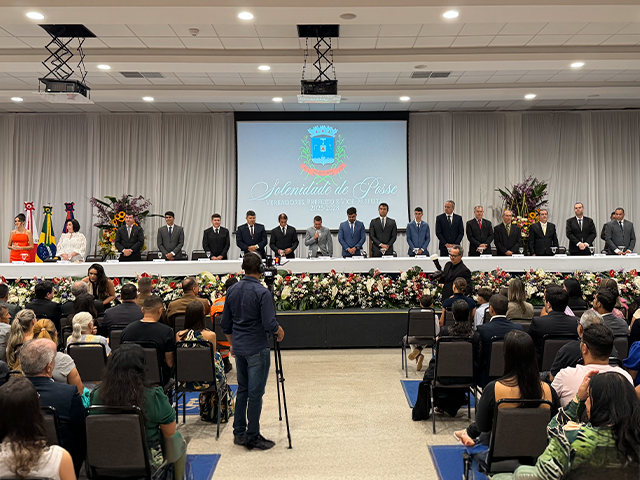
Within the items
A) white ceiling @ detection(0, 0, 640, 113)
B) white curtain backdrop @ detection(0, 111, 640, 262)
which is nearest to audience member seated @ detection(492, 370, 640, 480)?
white ceiling @ detection(0, 0, 640, 113)

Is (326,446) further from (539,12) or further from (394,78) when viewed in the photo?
(394,78)

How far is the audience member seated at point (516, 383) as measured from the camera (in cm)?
304

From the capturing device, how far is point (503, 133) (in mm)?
12758

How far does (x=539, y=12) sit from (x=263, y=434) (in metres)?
5.21

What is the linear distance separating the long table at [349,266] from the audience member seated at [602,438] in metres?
6.09

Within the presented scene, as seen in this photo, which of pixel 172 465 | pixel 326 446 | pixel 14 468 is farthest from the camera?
pixel 326 446

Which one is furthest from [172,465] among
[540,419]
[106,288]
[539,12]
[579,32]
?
[579,32]

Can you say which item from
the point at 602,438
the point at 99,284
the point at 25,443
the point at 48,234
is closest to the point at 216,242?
the point at 99,284

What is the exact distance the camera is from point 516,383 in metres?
3.07

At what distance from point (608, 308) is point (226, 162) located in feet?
31.1

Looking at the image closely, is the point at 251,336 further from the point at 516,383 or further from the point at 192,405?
the point at 516,383

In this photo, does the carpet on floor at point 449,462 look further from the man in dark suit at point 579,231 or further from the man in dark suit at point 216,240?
the man in dark suit at point 579,231

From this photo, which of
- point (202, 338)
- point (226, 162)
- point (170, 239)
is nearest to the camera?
point (202, 338)

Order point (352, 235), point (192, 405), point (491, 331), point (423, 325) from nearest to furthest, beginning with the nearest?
1. point (491, 331)
2. point (192, 405)
3. point (423, 325)
4. point (352, 235)
